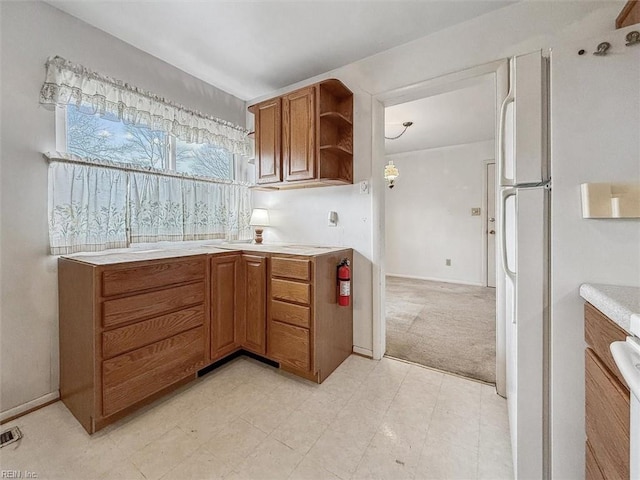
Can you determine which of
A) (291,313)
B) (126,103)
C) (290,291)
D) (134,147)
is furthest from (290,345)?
(126,103)

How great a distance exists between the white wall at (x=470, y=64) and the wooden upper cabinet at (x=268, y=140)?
1.38ft

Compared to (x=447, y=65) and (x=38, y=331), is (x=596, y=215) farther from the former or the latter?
(x=38, y=331)

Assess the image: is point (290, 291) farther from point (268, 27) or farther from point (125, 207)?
point (268, 27)

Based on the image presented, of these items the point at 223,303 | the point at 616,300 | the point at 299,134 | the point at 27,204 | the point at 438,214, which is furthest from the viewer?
the point at 438,214

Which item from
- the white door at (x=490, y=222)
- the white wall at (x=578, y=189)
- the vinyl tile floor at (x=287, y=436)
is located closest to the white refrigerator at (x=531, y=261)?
the white wall at (x=578, y=189)

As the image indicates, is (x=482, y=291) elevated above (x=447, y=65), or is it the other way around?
(x=447, y=65)

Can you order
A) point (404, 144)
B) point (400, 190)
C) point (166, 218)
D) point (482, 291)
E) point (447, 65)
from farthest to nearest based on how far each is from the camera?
1. point (400, 190)
2. point (404, 144)
3. point (482, 291)
4. point (166, 218)
5. point (447, 65)

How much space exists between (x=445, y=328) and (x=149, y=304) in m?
2.77

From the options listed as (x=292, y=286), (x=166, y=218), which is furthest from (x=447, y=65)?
(x=166, y=218)

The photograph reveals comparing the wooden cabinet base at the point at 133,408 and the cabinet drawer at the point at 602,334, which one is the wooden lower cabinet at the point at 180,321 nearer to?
the wooden cabinet base at the point at 133,408

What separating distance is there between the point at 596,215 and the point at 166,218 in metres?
2.63

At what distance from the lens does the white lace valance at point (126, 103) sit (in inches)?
67.4

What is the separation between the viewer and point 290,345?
201 centimetres

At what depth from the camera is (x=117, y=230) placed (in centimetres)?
200
